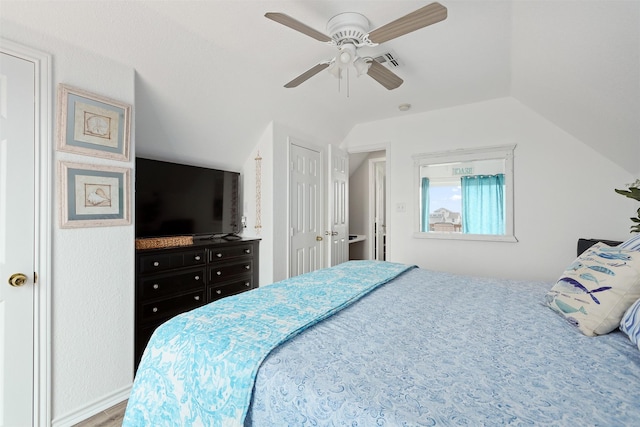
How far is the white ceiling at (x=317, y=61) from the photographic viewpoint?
168 cm

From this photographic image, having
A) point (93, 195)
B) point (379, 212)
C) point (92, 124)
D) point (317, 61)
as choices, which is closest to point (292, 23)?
point (317, 61)

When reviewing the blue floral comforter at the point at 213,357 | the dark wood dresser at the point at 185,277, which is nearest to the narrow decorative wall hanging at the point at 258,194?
the dark wood dresser at the point at 185,277

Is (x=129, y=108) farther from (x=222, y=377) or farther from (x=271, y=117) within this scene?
(x=222, y=377)

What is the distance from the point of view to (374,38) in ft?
5.63

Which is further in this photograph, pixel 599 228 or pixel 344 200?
pixel 344 200

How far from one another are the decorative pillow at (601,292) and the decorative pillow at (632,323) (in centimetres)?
2

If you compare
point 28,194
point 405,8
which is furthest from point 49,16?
point 405,8

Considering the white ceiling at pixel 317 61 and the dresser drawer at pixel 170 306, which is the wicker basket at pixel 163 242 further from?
the white ceiling at pixel 317 61

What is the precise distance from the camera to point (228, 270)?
2.97 metres

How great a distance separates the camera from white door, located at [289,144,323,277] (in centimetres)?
350

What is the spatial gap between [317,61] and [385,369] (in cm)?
242

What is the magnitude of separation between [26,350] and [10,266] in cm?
48

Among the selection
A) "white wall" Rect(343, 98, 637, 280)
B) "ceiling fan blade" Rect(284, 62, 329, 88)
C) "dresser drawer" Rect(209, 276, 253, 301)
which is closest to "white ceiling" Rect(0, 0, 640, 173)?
"white wall" Rect(343, 98, 637, 280)

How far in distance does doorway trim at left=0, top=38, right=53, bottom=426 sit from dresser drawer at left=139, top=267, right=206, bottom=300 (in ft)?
2.09
